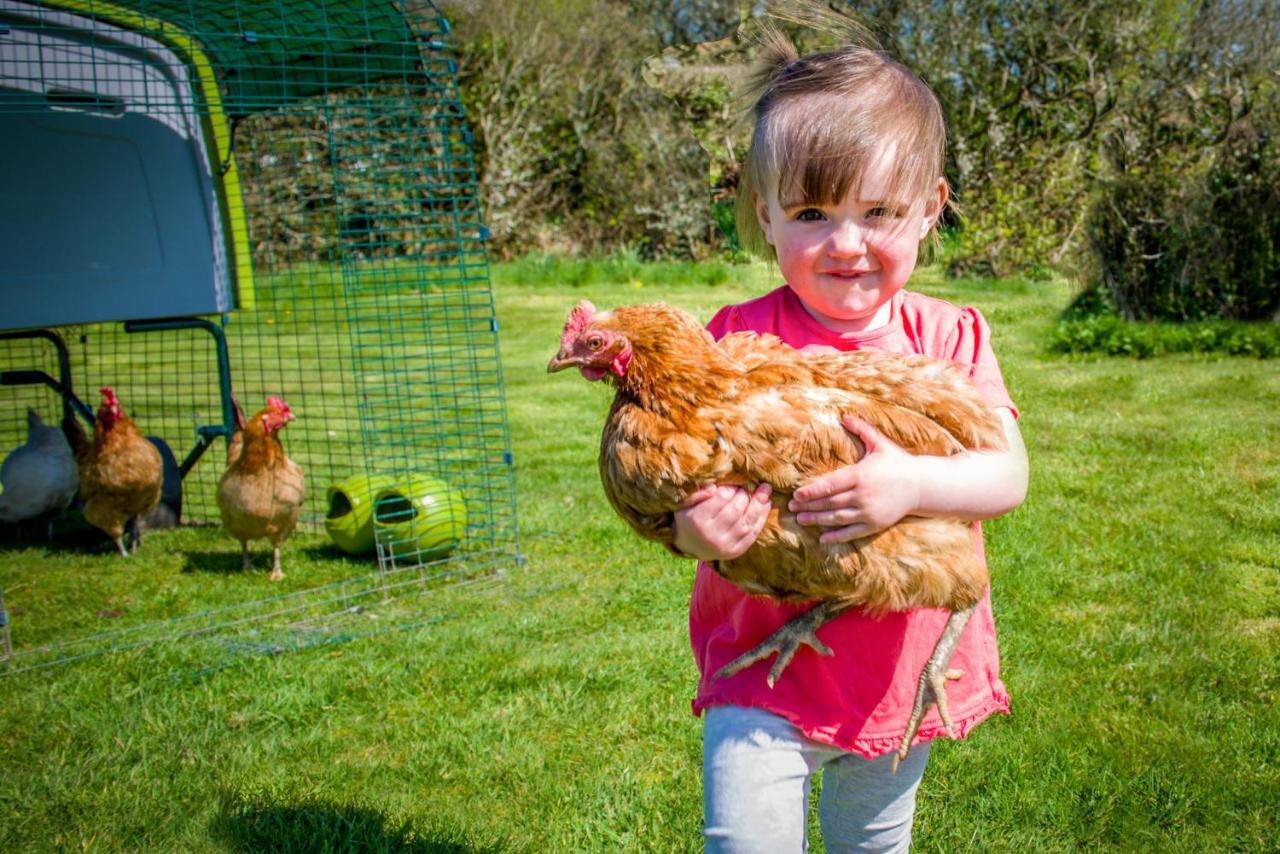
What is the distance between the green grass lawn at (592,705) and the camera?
275 centimetres

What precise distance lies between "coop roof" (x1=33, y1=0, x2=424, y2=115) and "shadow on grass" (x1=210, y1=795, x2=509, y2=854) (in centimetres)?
260

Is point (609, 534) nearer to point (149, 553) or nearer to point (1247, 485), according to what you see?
point (149, 553)

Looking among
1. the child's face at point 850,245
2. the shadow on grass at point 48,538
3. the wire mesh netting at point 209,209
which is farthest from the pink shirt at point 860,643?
the shadow on grass at point 48,538

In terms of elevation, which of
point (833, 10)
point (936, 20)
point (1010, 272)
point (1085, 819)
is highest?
point (936, 20)

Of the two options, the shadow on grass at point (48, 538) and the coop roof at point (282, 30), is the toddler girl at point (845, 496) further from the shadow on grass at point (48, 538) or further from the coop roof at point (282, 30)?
the shadow on grass at point (48, 538)

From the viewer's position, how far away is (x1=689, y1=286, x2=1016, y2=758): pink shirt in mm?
1782

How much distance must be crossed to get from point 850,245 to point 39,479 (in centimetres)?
510

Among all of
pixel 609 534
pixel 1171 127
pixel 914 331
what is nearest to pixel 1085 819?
pixel 914 331

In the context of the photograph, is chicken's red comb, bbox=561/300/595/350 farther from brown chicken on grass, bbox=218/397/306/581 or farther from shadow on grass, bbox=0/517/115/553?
shadow on grass, bbox=0/517/115/553

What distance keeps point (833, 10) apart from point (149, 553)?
462 centimetres

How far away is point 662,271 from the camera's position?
12.0 m

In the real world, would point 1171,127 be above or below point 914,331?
above

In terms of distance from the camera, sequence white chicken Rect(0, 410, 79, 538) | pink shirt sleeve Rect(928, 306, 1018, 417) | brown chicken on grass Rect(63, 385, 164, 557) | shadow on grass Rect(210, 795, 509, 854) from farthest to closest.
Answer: white chicken Rect(0, 410, 79, 538) → brown chicken on grass Rect(63, 385, 164, 557) → shadow on grass Rect(210, 795, 509, 854) → pink shirt sleeve Rect(928, 306, 1018, 417)

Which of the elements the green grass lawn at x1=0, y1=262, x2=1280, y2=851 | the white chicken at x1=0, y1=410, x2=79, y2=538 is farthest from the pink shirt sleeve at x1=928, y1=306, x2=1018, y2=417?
the white chicken at x1=0, y1=410, x2=79, y2=538
